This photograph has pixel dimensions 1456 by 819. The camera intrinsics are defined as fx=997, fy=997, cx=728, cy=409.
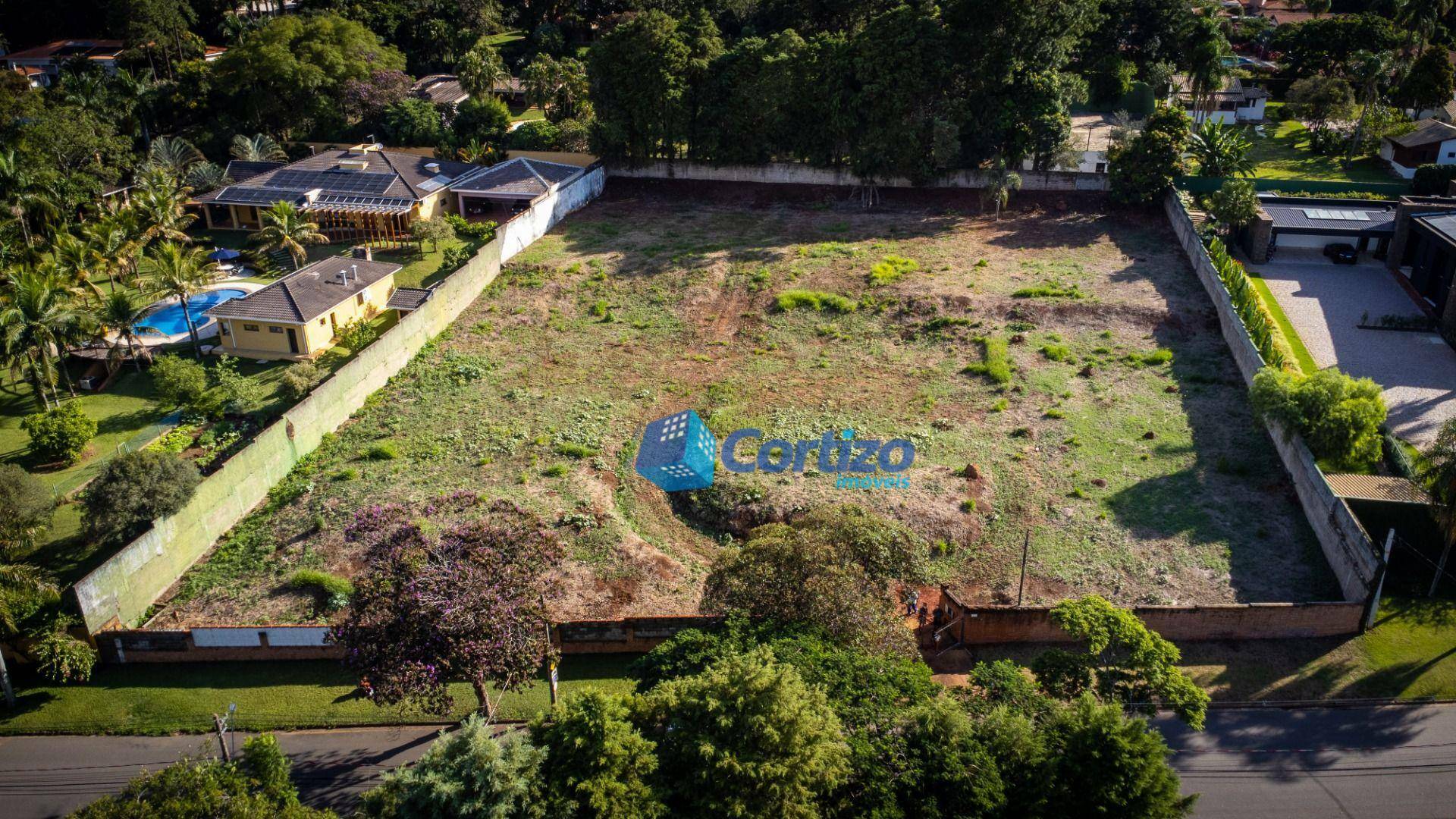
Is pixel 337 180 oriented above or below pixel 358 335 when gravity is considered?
above

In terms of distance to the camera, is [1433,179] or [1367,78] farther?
[1367,78]

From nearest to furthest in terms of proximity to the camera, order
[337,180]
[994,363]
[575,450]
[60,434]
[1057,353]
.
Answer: [60,434], [575,450], [994,363], [1057,353], [337,180]

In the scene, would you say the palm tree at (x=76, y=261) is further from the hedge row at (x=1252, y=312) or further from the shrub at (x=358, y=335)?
the hedge row at (x=1252, y=312)

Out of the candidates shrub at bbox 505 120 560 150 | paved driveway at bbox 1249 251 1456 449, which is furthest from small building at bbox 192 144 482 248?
paved driveway at bbox 1249 251 1456 449

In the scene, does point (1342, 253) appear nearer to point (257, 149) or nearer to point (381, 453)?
point (381, 453)

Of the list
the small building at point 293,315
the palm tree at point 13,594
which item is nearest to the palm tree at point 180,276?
the small building at point 293,315

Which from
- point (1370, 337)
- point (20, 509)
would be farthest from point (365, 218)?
point (1370, 337)

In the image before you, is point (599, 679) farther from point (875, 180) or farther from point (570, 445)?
point (875, 180)

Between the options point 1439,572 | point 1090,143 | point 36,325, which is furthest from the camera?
point 1090,143
